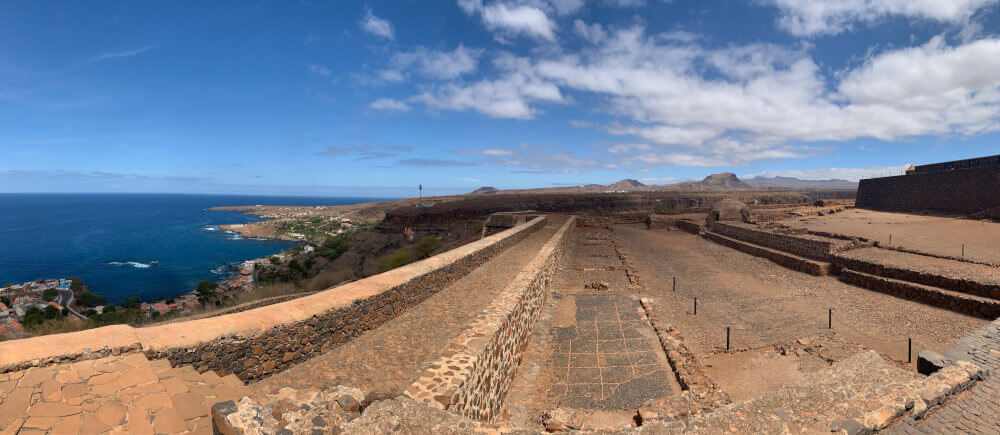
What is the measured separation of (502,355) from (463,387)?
66.3 inches

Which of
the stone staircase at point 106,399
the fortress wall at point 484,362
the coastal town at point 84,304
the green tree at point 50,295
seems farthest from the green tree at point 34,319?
the fortress wall at point 484,362

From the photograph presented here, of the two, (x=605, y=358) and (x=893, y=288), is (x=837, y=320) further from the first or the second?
(x=605, y=358)

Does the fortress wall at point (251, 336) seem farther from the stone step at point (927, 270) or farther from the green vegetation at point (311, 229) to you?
the green vegetation at point (311, 229)

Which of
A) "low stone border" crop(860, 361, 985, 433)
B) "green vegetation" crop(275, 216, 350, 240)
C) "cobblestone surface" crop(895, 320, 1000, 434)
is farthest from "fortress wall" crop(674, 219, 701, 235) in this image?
"green vegetation" crop(275, 216, 350, 240)

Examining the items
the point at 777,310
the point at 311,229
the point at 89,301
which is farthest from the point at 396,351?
the point at 311,229

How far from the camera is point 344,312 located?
5.54 metres

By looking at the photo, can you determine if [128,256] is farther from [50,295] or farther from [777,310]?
[777,310]

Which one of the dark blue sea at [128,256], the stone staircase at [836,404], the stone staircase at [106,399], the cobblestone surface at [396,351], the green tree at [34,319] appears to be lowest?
the dark blue sea at [128,256]

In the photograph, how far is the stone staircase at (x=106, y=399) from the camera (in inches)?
106

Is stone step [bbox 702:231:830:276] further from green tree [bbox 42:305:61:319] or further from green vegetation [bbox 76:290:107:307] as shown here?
green vegetation [bbox 76:290:107:307]

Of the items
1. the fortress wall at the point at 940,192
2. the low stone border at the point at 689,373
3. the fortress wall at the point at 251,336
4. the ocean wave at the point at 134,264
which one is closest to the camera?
the fortress wall at the point at 251,336

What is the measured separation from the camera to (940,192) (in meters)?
29.9

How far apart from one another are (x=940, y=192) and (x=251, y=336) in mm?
44686

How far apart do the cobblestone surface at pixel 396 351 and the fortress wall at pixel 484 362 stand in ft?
0.67
